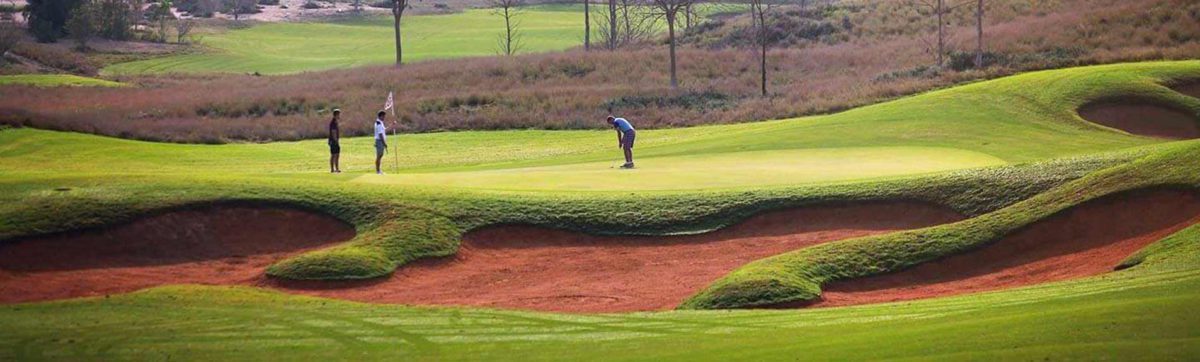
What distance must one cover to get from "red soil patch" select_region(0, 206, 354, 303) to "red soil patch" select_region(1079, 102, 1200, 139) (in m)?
29.1

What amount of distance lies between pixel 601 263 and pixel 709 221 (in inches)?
118

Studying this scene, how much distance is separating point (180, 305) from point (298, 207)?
6206 mm

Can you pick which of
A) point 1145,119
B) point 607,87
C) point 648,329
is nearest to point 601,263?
point 648,329

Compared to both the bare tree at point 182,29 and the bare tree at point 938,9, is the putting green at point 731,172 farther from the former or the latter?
the bare tree at point 182,29

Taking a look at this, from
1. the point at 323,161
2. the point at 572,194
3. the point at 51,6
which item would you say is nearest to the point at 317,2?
the point at 51,6

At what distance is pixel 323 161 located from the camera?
48.6m

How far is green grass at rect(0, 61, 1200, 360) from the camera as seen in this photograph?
1506cm

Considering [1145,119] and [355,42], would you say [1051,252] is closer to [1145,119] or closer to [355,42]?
[1145,119]

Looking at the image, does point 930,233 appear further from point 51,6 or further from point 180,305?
point 51,6

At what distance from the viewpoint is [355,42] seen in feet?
431

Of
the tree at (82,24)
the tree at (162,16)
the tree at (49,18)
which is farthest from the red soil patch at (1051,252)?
the tree at (162,16)

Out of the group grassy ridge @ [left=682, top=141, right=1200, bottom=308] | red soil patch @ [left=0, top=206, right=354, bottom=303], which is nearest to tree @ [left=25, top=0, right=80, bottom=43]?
red soil patch @ [left=0, top=206, right=354, bottom=303]

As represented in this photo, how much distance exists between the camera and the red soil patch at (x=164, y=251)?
22812mm

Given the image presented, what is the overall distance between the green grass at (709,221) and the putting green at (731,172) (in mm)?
124
